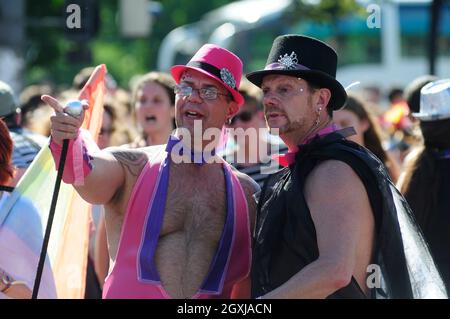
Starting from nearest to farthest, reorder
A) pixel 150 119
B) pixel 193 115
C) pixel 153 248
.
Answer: pixel 153 248 < pixel 193 115 < pixel 150 119

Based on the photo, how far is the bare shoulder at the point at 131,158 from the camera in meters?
4.79

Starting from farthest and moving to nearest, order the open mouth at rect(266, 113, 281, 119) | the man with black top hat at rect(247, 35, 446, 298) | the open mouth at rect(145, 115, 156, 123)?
the open mouth at rect(145, 115, 156, 123) < the open mouth at rect(266, 113, 281, 119) < the man with black top hat at rect(247, 35, 446, 298)

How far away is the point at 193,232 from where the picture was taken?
483cm

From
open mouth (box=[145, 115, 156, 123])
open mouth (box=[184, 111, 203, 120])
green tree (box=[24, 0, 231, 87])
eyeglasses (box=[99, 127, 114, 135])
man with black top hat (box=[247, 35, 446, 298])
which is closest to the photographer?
man with black top hat (box=[247, 35, 446, 298])

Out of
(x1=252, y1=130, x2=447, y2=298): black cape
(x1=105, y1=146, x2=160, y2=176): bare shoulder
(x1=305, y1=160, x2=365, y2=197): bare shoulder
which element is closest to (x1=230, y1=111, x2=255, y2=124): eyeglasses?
(x1=105, y1=146, x2=160, y2=176): bare shoulder

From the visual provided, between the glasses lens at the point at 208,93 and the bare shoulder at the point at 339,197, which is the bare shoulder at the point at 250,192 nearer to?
A: the glasses lens at the point at 208,93

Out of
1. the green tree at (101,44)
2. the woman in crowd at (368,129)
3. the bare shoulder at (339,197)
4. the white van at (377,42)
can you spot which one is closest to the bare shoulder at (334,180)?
the bare shoulder at (339,197)

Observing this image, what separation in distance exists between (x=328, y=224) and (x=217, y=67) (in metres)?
1.18

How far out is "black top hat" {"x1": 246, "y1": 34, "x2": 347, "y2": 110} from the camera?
4570mm

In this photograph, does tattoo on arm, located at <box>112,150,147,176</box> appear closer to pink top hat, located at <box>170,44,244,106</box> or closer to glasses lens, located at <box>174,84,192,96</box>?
glasses lens, located at <box>174,84,192,96</box>

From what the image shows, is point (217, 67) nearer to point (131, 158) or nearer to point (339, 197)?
point (131, 158)

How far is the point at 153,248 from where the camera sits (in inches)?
184

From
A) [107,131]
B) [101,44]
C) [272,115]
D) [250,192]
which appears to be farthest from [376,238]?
[101,44]
